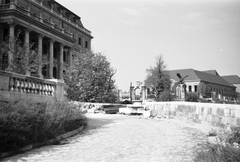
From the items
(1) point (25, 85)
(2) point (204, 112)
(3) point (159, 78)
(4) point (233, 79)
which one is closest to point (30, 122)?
(1) point (25, 85)

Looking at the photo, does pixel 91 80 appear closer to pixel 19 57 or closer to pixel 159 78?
pixel 19 57

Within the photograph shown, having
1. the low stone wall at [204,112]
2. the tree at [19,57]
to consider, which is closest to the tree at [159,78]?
the tree at [19,57]

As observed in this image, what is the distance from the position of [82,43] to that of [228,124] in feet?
170

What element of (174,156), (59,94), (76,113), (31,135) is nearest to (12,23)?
(59,94)

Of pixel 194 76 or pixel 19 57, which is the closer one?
pixel 19 57

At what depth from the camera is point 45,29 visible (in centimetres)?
4106

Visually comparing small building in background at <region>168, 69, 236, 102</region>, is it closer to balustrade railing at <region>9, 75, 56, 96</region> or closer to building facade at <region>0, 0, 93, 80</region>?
building facade at <region>0, 0, 93, 80</region>

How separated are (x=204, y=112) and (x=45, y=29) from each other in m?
33.1

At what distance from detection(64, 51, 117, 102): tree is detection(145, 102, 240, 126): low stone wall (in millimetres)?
13019

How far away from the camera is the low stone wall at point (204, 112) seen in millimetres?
11558

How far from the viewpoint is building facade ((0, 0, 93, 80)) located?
116ft

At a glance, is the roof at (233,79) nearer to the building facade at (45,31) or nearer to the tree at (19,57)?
the building facade at (45,31)

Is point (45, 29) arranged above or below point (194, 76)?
above

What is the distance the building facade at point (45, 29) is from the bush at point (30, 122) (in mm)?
26048
